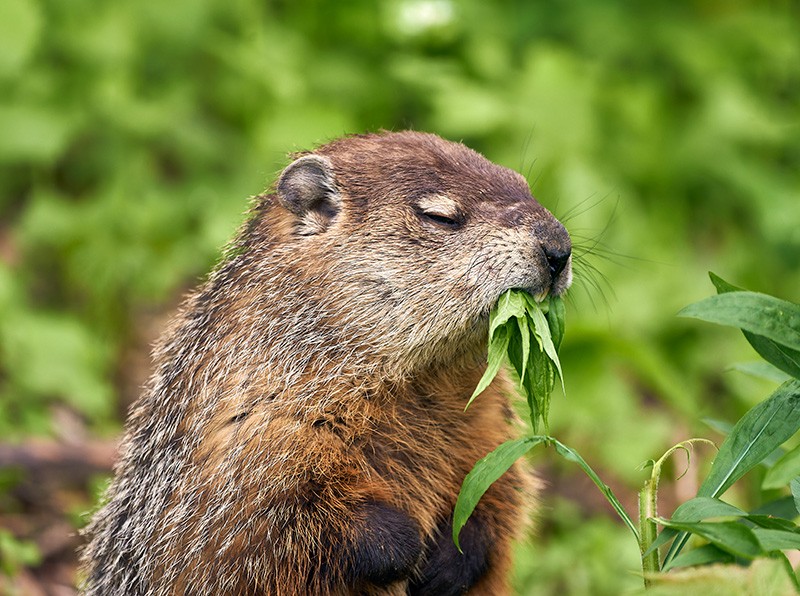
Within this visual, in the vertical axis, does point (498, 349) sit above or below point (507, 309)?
below

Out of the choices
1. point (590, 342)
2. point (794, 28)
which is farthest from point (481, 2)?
point (590, 342)

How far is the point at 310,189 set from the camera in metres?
4.23

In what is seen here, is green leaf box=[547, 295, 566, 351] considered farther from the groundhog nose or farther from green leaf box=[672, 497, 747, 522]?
green leaf box=[672, 497, 747, 522]

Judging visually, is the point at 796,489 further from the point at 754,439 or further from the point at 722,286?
the point at 722,286

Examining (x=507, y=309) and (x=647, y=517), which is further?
(x=507, y=309)

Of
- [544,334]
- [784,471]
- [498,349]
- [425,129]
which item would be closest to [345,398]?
[498,349]

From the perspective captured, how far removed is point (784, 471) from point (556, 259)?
3.77ft

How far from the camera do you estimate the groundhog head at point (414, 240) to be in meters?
3.77

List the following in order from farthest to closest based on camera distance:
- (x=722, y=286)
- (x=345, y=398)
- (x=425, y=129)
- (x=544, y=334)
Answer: (x=425, y=129) → (x=345, y=398) → (x=544, y=334) → (x=722, y=286)

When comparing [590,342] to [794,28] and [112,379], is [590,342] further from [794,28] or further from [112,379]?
[794,28]

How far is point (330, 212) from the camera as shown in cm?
423

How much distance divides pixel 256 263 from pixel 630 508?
3270 mm

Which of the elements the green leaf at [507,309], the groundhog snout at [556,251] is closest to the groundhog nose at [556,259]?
the groundhog snout at [556,251]

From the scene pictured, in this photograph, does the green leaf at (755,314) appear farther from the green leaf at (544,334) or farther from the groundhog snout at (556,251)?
the groundhog snout at (556,251)
